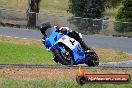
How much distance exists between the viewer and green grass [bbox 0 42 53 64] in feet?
74.2

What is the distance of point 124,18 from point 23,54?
51.4ft

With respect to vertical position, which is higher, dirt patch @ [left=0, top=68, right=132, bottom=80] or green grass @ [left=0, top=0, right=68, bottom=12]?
dirt patch @ [left=0, top=68, right=132, bottom=80]

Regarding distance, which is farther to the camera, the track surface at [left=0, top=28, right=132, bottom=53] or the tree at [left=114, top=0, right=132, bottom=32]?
the tree at [left=114, top=0, right=132, bottom=32]

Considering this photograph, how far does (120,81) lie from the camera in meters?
7.41

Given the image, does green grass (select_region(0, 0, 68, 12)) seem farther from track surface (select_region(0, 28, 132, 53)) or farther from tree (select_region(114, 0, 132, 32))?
track surface (select_region(0, 28, 132, 53))

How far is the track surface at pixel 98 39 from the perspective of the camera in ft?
103

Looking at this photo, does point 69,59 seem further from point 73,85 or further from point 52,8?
point 52,8

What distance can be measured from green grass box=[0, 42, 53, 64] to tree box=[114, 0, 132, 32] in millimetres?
9027

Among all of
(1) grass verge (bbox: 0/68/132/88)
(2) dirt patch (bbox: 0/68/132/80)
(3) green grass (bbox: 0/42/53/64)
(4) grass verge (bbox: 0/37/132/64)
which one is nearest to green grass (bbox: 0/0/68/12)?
(4) grass verge (bbox: 0/37/132/64)

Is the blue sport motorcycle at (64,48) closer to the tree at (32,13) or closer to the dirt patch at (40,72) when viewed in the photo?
the dirt patch at (40,72)

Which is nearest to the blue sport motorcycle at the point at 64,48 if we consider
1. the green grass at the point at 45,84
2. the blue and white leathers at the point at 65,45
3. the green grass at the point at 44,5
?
the blue and white leathers at the point at 65,45

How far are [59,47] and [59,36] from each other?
0.91 ft

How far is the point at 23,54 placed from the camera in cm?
2508

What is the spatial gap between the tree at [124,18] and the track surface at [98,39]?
1107mm
